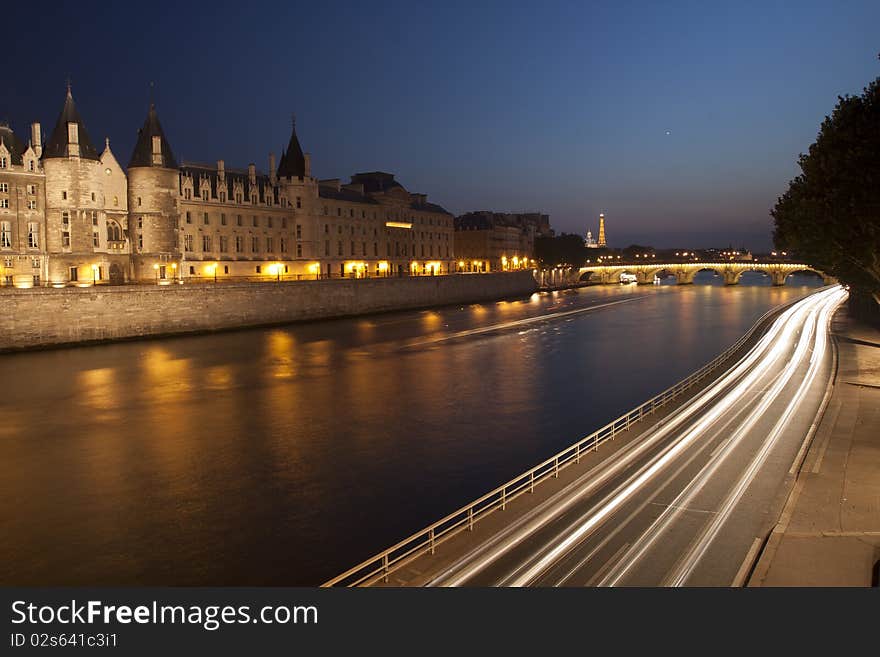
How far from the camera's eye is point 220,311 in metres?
54.2

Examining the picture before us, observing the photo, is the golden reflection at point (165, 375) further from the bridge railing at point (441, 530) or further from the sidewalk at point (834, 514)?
the sidewalk at point (834, 514)

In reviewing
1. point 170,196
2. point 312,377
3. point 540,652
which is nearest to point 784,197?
point 312,377

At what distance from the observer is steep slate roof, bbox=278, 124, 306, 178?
7381cm

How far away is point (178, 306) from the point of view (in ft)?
167

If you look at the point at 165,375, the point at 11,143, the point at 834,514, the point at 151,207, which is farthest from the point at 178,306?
the point at 834,514

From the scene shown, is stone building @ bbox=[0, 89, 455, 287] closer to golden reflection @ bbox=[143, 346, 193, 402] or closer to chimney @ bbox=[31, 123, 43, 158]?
chimney @ bbox=[31, 123, 43, 158]

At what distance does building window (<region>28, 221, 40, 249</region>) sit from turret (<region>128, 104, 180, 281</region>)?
730cm

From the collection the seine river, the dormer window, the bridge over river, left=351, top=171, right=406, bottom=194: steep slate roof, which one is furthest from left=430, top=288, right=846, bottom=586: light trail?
the bridge over river

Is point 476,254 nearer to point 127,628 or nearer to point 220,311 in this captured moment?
point 220,311

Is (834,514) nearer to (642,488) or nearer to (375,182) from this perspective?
(642,488)

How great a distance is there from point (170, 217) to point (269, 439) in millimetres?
40029

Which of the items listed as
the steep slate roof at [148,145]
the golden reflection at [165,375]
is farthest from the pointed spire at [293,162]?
the golden reflection at [165,375]

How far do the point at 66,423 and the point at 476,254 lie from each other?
97.8 metres

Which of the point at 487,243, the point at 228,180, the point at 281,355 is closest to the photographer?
the point at 281,355
